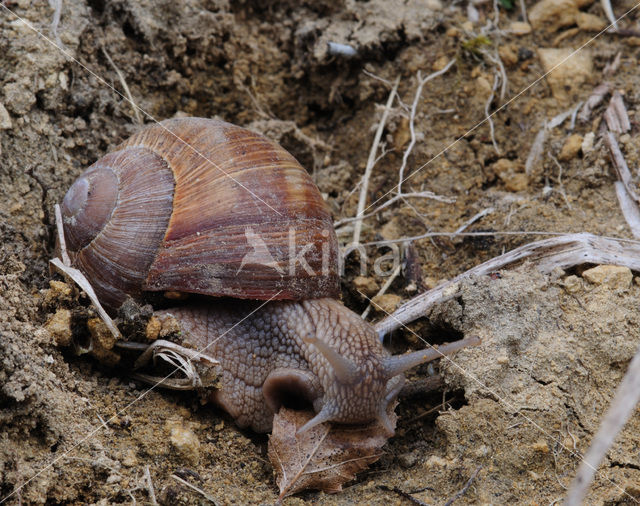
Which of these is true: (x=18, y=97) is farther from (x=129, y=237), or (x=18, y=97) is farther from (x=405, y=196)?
(x=405, y=196)

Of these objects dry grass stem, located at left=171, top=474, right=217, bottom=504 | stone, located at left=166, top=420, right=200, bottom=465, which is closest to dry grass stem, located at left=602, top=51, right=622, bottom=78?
stone, located at left=166, top=420, right=200, bottom=465

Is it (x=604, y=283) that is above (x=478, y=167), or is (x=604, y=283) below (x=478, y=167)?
below

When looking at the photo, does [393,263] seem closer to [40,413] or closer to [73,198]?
[73,198]

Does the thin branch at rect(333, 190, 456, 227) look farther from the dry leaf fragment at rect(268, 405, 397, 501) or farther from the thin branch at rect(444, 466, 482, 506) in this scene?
the thin branch at rect(444, 466, 482, 506)

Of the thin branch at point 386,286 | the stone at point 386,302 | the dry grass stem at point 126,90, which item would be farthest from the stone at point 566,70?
the dry grass stem at point 126,90

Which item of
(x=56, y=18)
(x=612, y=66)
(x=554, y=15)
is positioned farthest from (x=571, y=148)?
(x=56, y=18)

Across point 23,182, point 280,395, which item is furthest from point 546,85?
point 23,182

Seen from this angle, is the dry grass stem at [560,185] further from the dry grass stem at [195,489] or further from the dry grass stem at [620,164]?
the dry grass stem at [195,489]
